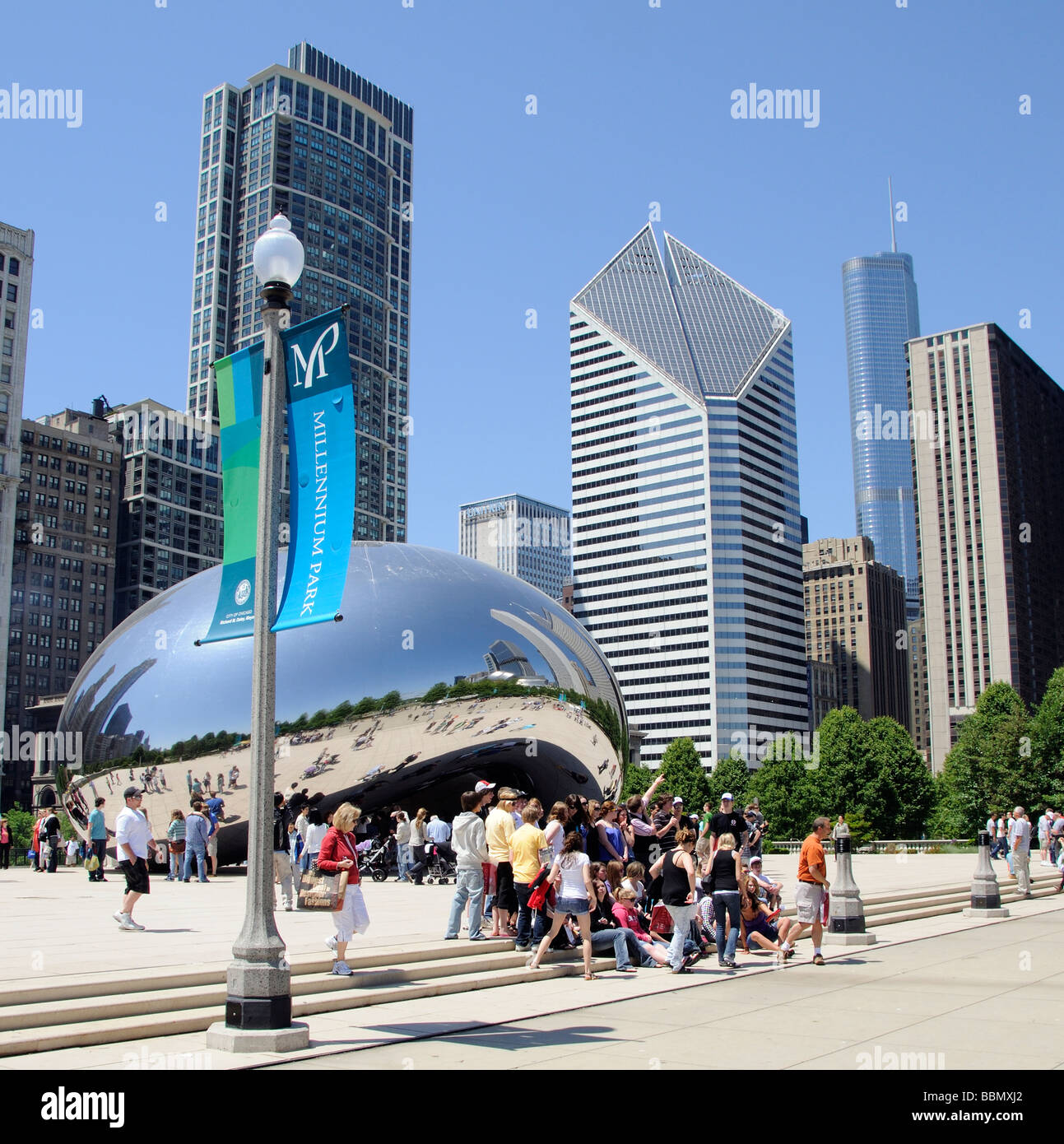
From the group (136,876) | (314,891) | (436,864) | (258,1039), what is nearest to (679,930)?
(258,1039)

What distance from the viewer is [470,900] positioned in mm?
12945

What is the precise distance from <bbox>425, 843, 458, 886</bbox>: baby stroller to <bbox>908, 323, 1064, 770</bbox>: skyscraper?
15348cm

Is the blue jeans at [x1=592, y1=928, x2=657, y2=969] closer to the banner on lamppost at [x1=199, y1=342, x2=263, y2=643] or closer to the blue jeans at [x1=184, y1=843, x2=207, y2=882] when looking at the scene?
the banner on lamppost at [x1=199, y1=342, x2=263, y2=643]

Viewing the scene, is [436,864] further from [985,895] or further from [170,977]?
[170,977]

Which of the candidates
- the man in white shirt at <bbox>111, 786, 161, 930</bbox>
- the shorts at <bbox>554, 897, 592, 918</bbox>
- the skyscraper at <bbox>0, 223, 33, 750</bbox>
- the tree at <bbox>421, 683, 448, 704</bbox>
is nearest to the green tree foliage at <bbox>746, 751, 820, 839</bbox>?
the tree at <bbox>421, 683, 448, 704</bbox>

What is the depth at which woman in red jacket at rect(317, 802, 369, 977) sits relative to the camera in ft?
34.0

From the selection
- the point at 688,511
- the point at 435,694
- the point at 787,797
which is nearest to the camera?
the point at 435,694

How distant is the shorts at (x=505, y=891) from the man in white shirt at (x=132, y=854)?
13.4 ft

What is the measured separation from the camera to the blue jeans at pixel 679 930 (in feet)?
40.1

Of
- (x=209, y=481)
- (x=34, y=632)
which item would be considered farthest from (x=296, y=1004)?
(x=209, y=481)

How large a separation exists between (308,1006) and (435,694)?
13.4 metres

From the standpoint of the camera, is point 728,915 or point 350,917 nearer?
point 350,917
